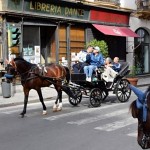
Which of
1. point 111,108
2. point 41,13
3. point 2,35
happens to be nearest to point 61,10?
point 41,13

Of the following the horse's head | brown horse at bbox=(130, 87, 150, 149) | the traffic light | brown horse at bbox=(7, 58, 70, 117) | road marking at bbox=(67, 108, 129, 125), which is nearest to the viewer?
brown horse at bbox=(130, 87, 150, 149)

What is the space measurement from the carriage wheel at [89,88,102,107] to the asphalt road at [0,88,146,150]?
0.23 meters


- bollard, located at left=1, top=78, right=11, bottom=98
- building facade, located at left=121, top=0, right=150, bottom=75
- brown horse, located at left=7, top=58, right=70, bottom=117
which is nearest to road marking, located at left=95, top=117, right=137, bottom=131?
brown horse, located at left=7, top=58, right=70, bottom=117

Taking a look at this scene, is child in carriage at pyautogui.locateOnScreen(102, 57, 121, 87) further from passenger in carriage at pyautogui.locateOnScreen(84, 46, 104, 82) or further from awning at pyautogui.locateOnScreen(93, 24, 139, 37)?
awning at pyautogui.locateOnScreen(93, 24, 139, 37)

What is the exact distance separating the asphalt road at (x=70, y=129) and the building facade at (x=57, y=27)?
6.46m

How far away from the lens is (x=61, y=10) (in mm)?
21812

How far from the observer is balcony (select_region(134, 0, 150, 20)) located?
2869cm

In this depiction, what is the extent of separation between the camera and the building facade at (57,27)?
18.9 m

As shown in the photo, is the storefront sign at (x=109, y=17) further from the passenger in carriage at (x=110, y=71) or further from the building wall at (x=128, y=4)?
the passenger in carriage at (x=110, y=71)

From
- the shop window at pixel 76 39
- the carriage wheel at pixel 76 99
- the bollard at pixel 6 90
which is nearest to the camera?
the carriage wheel at pixel 76 99

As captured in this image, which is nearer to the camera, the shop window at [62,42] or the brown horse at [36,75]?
the brown horse at [36,75]

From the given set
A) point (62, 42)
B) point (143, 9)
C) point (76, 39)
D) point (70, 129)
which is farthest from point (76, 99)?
point (143, 9)

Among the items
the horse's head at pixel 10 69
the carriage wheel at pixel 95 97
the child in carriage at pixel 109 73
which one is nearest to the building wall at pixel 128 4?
the child in carriage at pixel 109 73

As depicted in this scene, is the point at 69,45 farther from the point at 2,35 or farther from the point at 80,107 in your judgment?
the point at 80,107
